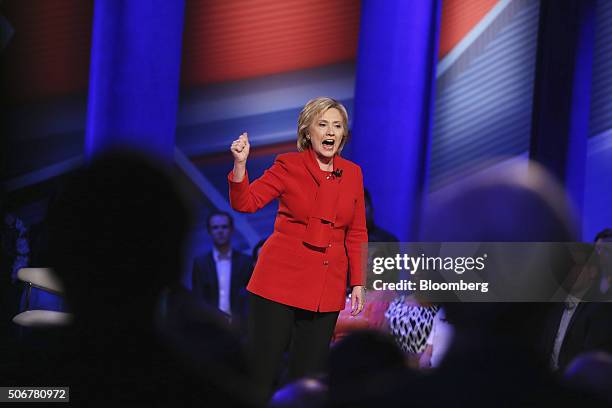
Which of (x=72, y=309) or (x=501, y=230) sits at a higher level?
(x=501, y=230)

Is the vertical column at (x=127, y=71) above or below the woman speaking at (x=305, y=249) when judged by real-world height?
above

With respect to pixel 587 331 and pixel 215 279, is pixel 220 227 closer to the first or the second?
pixel 215 279

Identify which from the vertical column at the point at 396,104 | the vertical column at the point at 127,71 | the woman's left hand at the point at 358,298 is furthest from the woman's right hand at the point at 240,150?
the vertical column at the point at 396,104

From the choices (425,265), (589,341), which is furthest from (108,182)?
(425,265)

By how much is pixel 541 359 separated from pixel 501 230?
15 centimetres

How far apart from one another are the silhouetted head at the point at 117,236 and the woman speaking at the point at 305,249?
5.22 feet

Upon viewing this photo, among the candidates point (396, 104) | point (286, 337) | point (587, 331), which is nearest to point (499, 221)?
point (286, 337)

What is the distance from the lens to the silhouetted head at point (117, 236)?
781 millimetres

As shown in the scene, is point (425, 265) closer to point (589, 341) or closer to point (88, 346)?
point (589, 341)

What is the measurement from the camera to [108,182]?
0.80m

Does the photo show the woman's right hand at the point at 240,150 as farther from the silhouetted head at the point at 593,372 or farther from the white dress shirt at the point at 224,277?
the white dress shirt at the point at 224,277

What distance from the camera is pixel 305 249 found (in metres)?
2.50

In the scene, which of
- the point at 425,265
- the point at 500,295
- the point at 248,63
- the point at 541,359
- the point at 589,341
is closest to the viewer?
the point at 541,359

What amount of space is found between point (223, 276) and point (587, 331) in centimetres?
228
